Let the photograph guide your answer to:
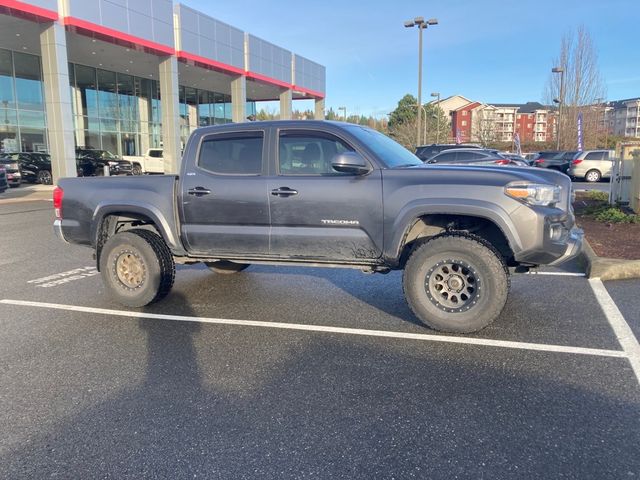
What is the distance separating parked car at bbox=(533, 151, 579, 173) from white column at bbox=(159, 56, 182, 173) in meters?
20.2

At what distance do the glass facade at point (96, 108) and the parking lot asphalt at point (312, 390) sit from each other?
2520 cm

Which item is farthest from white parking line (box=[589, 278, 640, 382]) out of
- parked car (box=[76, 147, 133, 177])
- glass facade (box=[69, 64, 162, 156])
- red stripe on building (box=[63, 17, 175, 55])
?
glass facade (box=[69, 64, 162, 156])

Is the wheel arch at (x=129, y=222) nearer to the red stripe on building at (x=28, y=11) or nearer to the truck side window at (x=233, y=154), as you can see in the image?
the truck side window at (x=233, y=154)

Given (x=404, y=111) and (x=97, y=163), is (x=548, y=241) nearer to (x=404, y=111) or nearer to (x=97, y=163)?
(x=97, y=163)

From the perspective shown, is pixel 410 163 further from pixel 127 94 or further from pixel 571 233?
pixel 127 94

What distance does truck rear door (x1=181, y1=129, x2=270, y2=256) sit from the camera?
511 centimetres

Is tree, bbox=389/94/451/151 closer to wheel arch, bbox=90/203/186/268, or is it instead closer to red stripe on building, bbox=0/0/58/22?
red stripe on building, bbox=0/0/58/22

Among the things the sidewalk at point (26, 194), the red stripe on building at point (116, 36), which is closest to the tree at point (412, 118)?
the red stripe on building at point (116, 36)

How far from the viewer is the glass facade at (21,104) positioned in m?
26.0

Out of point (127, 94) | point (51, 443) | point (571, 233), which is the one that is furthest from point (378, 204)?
point (127, 94)

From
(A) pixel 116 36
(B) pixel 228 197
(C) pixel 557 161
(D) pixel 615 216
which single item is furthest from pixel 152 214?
(C) pixel 557 161

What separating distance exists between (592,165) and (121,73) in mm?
27970

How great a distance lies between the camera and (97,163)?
2605cm

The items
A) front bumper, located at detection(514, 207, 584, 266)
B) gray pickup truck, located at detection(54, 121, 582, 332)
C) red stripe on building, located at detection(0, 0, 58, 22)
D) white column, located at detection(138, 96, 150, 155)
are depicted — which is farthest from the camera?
white column, located at detection(138, 96, 150, 155)
